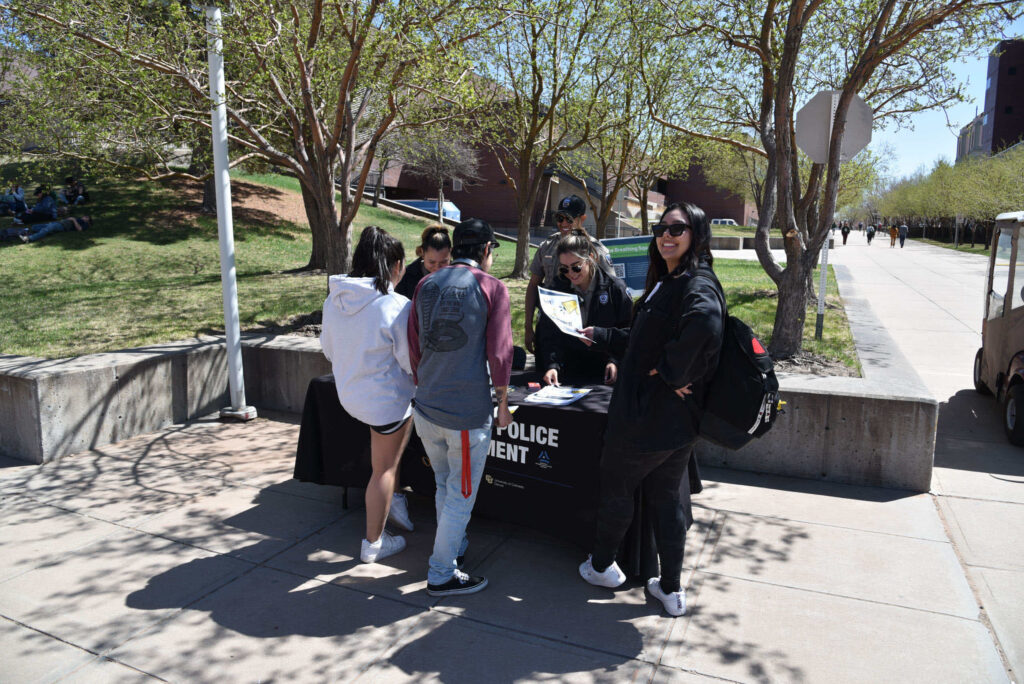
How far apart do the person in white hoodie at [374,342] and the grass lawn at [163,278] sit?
15.3 feet

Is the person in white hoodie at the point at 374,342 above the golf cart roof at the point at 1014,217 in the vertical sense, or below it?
below

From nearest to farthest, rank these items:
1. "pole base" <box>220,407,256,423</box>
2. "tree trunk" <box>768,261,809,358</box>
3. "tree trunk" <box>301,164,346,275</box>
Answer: "pole base" <box>220,407,256,423</box> < "tree trunk" <box>768,261,809,358</box> < "tree trunk" <box>301,164,346,275</box>

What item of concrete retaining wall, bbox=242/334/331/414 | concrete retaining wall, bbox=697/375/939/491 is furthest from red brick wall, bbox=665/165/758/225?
concrete retaining wall, bbox=697/375/939/491

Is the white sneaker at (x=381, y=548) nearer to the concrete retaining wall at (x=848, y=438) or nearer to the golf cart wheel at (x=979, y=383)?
the concrete retaining wall at (x=848, y=438)

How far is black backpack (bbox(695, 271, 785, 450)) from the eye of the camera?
3004 millimetres

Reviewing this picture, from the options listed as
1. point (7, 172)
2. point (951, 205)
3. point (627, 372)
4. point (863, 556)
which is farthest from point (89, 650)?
point (951, 205)

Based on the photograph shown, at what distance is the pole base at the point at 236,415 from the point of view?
682 centimetres

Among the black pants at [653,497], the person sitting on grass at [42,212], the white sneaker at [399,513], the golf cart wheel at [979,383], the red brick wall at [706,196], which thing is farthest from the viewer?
the red brick wall at [706,196]

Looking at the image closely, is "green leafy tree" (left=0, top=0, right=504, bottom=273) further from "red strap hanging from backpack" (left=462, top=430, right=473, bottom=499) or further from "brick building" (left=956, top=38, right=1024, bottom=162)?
"brick building" (left=956, top=38, right=1024, bottom=162)

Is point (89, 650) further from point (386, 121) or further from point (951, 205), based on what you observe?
point (951, 205)

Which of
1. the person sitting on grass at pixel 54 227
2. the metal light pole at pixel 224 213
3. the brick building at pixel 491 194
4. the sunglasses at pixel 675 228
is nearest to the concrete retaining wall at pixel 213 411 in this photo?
the metal light pole at pixel 224 213

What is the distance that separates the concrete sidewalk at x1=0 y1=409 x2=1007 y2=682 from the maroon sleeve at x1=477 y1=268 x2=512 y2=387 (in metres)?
1.22

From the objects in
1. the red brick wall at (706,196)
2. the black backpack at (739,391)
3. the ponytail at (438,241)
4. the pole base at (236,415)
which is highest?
the red brick wall at (706,196)

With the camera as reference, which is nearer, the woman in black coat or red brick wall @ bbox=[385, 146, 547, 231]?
the woman in black coat
